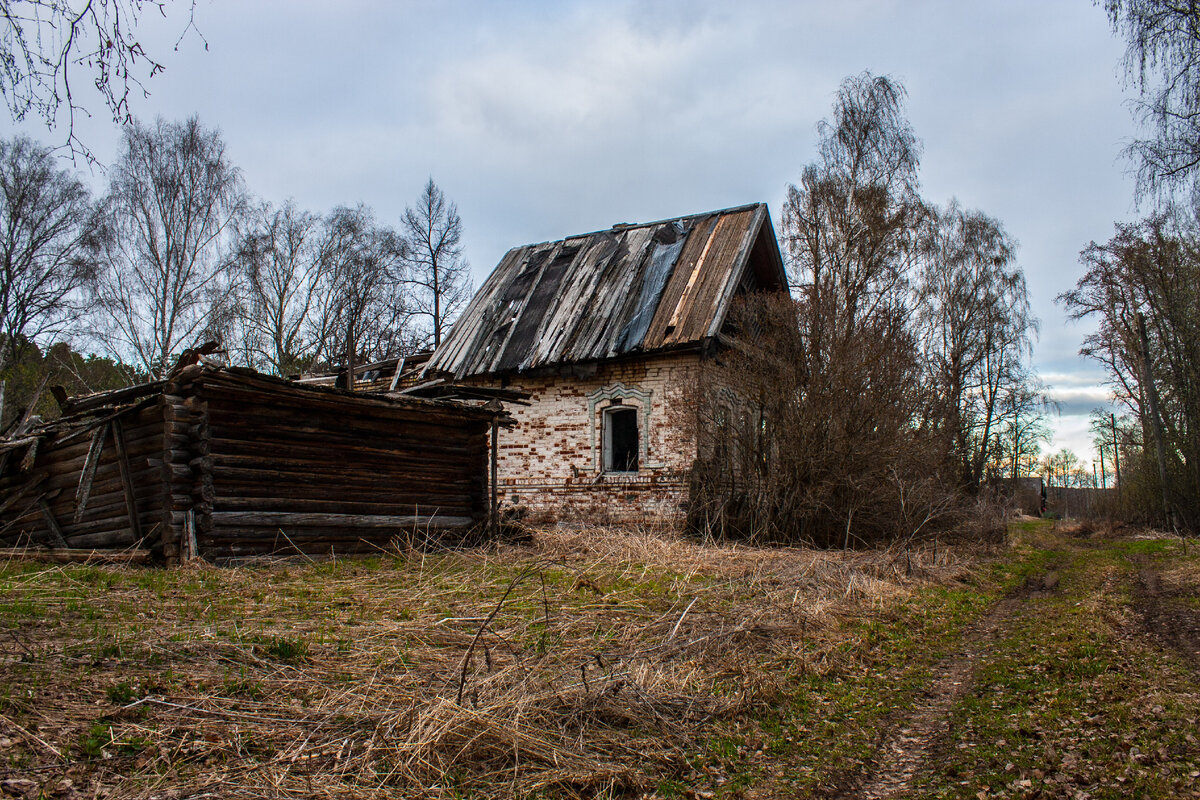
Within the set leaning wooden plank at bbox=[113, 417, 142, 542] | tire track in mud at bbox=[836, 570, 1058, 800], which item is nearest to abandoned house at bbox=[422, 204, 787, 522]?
leaning wooden plank at bbox=[113, 417, 142, 542]

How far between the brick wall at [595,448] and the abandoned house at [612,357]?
0.07 feet

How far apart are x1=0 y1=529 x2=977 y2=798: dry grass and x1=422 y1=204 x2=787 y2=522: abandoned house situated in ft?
21.3

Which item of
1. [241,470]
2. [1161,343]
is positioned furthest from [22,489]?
[1161,343]

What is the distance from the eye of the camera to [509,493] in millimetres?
15516

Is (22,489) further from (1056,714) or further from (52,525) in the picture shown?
(1056,714)

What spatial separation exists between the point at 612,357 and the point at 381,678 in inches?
414

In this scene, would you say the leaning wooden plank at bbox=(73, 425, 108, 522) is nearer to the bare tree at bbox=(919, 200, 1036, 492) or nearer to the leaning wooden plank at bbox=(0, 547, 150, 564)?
the leaning wooden plank at bbox=(0, 547, 150, 564)

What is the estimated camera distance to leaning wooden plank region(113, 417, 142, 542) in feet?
29.6

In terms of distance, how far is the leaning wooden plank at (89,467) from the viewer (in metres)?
9.58

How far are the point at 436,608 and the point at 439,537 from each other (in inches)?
190

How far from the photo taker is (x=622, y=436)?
15.3 meters

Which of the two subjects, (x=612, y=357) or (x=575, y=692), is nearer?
(x=575, y=692)

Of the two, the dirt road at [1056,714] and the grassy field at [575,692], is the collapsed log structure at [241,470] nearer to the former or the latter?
the grassy field at [575,692]

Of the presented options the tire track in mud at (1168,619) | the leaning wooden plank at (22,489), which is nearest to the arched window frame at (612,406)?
the tire track in mud at (1168,619)
